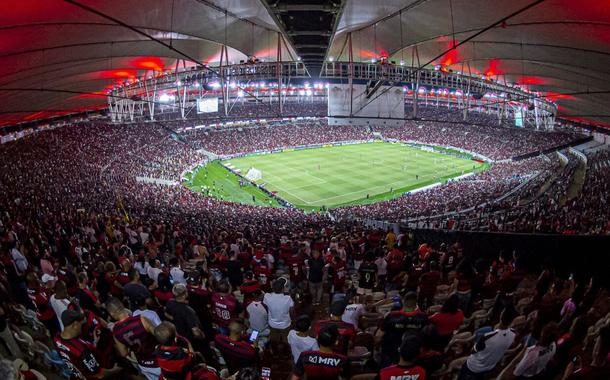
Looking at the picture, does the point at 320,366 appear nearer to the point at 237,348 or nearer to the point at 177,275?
the point at 237,348

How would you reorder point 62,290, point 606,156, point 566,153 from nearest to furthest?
point 62,290 → point 606,156 → point 566,153

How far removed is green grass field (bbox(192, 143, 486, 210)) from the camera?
41656mm

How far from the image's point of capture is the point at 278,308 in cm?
597

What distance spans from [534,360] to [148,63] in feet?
103

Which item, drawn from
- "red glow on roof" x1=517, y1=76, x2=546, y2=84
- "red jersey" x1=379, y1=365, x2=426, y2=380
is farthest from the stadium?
"red glow on roof" x1=517, y1=76, x2=546, y2=84

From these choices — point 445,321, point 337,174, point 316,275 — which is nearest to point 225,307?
point 445,321

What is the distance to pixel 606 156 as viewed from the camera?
114 ft

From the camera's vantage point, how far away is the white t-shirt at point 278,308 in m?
5.95

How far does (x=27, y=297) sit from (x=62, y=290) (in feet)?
7.74

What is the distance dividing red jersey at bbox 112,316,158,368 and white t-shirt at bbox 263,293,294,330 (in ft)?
5.99

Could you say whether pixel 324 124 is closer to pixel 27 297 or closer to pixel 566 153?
pixel 566 153

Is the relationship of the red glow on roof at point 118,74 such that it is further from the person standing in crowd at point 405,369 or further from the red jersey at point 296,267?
the person standing in crowd at point 405,369

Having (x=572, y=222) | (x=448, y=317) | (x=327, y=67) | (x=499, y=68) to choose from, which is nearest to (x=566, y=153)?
(x=499, y=68)

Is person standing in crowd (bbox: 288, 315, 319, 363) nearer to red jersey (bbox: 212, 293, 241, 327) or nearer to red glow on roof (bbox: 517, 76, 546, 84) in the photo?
red jersey (bbox: 212, 293, 241, 327)
